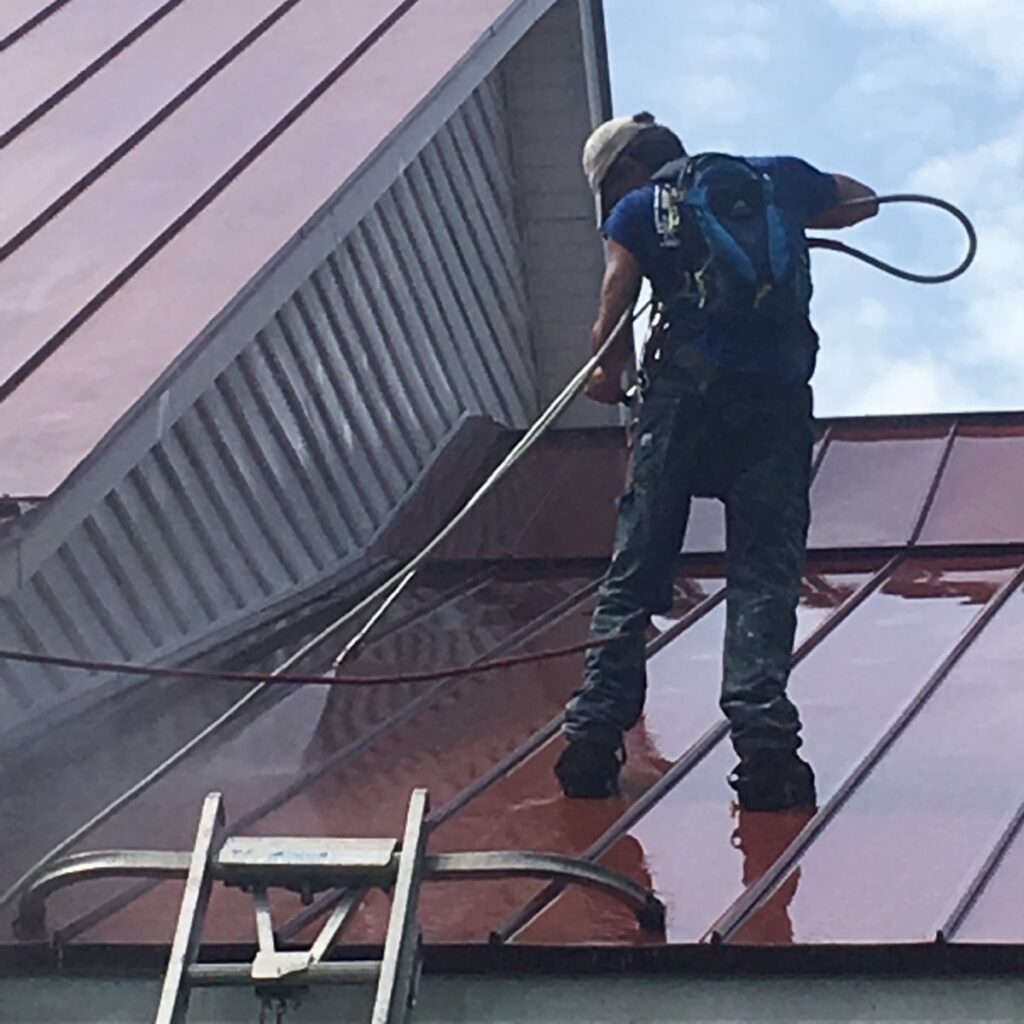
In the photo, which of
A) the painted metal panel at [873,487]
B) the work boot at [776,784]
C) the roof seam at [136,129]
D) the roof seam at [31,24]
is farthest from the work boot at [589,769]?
the roof seam at [31,24]

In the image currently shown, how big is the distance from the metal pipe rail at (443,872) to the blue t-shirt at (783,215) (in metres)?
1.31

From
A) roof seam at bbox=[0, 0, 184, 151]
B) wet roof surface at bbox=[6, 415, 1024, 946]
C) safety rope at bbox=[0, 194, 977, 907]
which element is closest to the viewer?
wet roof surface at bbox=[6, 415, 1024, 946]

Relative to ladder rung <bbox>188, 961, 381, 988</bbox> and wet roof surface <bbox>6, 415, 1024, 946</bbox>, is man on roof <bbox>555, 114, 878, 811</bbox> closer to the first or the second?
wet roof surface <bbox>6, 415, 1024, 946</bbox>

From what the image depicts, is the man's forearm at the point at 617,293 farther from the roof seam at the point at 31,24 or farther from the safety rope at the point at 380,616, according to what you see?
the roof seam at the point at 31,24

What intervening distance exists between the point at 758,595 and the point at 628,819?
22.4 inches

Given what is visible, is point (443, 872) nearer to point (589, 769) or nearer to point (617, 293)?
point (589, 769)

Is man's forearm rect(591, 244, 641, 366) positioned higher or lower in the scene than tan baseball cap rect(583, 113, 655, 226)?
lower

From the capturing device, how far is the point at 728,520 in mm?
4766

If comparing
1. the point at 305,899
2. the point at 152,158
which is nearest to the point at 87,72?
the point at 152,158

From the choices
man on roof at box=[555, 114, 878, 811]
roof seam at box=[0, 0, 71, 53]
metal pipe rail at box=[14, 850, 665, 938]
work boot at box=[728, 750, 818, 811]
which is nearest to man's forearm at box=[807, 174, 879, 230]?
man on roof at box=[555, 114, 878, 811]

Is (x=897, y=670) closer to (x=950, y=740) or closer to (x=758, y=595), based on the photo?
(x=950, y=740)

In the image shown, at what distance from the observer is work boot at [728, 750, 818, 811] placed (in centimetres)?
451

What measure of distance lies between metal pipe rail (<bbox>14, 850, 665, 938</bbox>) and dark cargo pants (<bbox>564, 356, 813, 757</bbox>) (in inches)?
33.1

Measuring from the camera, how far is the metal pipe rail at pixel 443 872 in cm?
373
